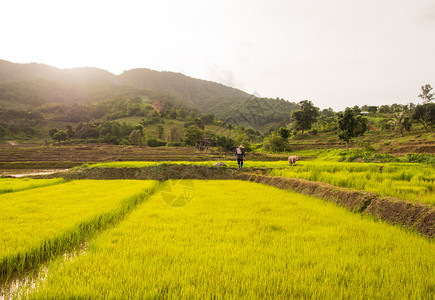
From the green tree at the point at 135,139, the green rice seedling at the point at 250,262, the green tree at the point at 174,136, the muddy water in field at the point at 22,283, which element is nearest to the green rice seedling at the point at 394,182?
the green rice seedling at the point at 250,262

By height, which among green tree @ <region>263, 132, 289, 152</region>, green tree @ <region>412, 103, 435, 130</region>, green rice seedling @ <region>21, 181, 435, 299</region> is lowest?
green rice seedling @ <region>21, 181, 435, 299</region>

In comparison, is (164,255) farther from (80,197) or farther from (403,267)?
(80,197)

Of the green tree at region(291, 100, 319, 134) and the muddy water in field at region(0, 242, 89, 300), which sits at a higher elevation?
the green tree at region(291, 100, 319, 134)

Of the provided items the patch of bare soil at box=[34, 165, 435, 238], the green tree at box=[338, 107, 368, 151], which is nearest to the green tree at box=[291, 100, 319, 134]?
the green tree at box=[338, 107, 368, 151]

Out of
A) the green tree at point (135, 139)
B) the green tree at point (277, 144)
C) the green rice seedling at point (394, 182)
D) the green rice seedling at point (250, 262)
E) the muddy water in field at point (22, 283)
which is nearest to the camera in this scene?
the green rice seedling at point (250, 262)

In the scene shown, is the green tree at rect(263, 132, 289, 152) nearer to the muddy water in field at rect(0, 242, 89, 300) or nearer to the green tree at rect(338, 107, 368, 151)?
the green tree at rect(338, 107, 368, 151)

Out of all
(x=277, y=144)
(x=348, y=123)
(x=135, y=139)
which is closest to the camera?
(x=348, y=123)

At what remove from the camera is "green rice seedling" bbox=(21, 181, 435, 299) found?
6.83 feet

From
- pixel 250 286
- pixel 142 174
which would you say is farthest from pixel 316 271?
pixel 142 174

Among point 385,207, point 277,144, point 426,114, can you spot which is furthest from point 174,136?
point 385,207

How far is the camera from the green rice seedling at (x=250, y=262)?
2082 mm

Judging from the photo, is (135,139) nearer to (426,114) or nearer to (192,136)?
(192,136)

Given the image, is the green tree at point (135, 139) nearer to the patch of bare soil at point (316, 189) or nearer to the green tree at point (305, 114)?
the green tree at point (305, 114)

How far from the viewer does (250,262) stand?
2658 mm
